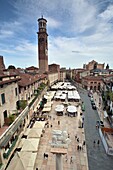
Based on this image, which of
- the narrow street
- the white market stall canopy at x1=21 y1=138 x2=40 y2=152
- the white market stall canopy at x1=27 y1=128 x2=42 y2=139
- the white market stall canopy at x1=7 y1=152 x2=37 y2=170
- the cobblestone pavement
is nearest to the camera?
the white market stall canopy at x1=7 y1=152 x2=37 y2=170

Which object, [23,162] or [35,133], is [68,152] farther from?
[23,162]

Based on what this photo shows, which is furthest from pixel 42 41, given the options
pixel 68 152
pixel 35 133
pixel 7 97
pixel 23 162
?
pixel 23 162

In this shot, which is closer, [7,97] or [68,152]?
[7,97]

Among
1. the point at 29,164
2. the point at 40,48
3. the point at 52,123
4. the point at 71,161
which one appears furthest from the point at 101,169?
the point at 40,48

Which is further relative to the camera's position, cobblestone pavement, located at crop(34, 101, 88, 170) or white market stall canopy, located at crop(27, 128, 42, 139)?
white market stall canopy, located at crop(27, 128, 42, 139)

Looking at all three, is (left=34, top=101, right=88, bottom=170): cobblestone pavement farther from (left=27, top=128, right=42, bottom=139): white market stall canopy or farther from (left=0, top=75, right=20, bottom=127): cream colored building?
(left=0, top=75, right=20, bottom=127): cream colored building

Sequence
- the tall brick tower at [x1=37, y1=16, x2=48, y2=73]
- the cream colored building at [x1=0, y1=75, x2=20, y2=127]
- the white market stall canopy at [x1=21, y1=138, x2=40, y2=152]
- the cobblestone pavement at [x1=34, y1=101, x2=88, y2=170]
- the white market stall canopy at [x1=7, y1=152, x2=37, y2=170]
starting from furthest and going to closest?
1. the tall brick tower at [x1=37, y1=16, x2=48, y2=73]
2. the white market stall canopy at [x1=21, y1=138, x2=40, y2=152]
3. the cobblestone pavement at [x1=34, y1=101, x2=88, y2=170]
4. the cream colored building at [x1=0, y1=75, x2=20, y2=127]
5. the white market stall canopy at [x1=7, y1=152, x2=37, y2=170]

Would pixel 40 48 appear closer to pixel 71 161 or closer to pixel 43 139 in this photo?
pixel 43 139

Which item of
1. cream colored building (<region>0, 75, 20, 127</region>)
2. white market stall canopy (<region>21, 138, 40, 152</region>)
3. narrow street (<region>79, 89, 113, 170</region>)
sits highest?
cream colored building (<region>0, 75, 20, 127</region>)

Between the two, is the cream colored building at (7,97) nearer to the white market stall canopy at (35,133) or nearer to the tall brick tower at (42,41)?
the white market stall canopy at (35,133)

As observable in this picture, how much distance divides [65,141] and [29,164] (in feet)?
26.0

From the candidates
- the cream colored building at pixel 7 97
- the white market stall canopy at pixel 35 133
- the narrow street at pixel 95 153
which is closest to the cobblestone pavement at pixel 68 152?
the narrow street at pixel 95 153

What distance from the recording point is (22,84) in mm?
23297

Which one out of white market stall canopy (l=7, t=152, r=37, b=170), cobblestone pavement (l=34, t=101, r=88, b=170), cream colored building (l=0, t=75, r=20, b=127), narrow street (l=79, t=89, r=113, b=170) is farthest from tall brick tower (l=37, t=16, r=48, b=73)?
white market stall canopy (l=7, t=152, r=37, b=170)
